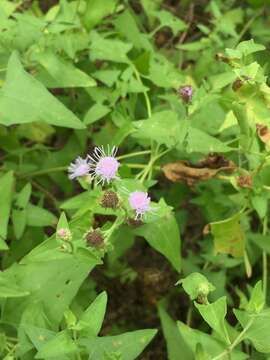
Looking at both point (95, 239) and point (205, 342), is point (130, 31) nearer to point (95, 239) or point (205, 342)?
point (95, 239)

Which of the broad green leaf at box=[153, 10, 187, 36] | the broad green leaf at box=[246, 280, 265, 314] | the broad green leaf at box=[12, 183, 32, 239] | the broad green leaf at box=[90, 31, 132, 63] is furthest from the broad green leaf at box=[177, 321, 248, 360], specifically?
the broad green leaf at box=[153, 10, 187, 36]

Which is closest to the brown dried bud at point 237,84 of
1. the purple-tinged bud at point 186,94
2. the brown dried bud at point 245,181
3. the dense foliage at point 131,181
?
the dense foliage at point 131,181

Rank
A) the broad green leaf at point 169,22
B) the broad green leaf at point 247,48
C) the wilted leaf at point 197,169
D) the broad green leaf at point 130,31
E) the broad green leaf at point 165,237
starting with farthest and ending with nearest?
the broad green leaf at point 169,22 → the broad green leaf at point 130,31 → the wilted leaf at point 197,169 → the broad green leaf at point 165,237 → the broad green leaf at point 247,48

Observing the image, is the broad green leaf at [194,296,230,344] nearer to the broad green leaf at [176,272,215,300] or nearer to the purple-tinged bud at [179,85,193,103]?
the broad green leaf at [176,272,215,300]

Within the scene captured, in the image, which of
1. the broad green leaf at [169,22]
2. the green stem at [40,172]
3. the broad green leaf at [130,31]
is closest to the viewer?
the green stem at [40,172]

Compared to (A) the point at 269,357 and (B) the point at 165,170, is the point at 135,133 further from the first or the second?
(A) the point at 269,357

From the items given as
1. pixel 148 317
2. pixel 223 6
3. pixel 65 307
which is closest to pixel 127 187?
pixel 65 307

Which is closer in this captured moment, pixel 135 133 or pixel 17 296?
pixel 17 296

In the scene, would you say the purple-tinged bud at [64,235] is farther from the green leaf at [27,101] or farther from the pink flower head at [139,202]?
the green leaf at [27,101]
